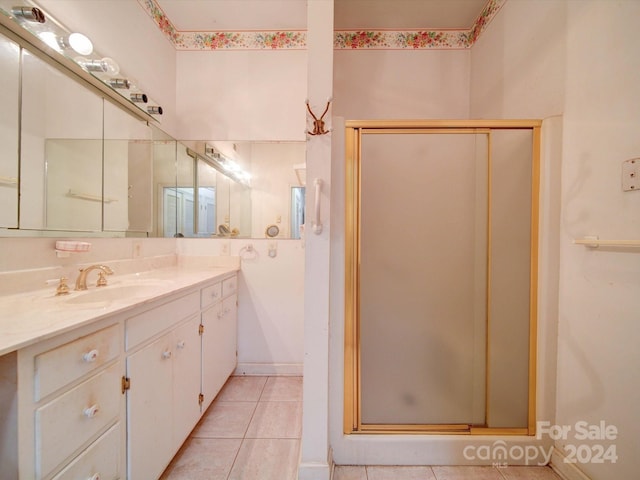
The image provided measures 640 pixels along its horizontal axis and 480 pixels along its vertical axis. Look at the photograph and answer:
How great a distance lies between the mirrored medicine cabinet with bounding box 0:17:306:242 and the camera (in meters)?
1.03

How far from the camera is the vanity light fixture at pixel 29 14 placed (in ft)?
3.25

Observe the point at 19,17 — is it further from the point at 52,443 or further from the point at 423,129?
the point at 423,129

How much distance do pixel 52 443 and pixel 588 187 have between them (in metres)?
2.15

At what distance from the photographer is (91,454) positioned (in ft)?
2.49

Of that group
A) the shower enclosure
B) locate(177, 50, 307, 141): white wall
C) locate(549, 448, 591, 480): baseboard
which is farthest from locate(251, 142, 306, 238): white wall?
locate(549, 448, 591, 480): baseboard

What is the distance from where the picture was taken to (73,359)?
0.70 m

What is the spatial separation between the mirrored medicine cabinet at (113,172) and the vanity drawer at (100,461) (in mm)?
930

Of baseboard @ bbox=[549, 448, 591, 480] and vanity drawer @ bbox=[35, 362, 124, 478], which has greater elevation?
vanity drawer @ bbox=[35, 362, 124, 478]

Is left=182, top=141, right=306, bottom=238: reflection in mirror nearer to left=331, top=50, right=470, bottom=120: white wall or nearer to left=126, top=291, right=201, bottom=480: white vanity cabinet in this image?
left=331, top=50, right=470, bottom=120: white wall

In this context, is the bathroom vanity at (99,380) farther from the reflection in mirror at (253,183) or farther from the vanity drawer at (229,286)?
the reflection in mirror at (253,183)

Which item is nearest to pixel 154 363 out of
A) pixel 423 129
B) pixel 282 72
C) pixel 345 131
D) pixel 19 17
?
pixel 345 131

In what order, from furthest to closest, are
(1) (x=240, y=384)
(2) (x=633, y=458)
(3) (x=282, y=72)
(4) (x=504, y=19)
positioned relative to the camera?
(3) (x=282, y=72), (1) (x=240, y=384), (4) (x=504, y=19), (2) (x=633, y=458)

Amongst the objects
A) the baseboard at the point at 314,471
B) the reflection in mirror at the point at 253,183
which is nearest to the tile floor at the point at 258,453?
the baseboard at the point at 314,471

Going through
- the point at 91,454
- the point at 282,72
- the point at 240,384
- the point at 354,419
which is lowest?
the point at 240,384
